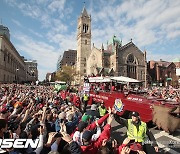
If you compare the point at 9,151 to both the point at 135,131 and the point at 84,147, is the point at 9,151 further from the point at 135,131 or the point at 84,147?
the point at 135,131

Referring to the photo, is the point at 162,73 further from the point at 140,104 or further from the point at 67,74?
the point at 140,104

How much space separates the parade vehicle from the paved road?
0.37 m

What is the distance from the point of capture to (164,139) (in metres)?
8.13

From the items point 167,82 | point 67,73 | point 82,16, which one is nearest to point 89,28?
point 82,16

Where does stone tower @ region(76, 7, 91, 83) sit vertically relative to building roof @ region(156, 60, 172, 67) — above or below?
above

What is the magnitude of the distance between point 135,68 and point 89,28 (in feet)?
97.4

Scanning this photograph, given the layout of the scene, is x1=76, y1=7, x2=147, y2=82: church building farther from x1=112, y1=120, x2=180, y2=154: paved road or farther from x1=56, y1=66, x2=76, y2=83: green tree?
x1=112, y1=120, x2=180, y2=154: paved road

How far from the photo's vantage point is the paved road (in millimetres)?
6925

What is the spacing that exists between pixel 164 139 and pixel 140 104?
219 cm

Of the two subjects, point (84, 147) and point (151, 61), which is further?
point (151, 61)

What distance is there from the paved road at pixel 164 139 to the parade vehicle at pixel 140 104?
1.21 ft

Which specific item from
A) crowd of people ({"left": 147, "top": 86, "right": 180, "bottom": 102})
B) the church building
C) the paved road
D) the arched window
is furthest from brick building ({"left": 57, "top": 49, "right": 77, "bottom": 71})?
the paved road

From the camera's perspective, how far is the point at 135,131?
464 centimetres

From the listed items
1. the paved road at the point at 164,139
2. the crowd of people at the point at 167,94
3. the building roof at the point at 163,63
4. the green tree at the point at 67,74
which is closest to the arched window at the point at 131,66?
the building roof at the point at 163,63
